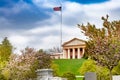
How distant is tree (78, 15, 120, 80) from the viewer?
148 feet

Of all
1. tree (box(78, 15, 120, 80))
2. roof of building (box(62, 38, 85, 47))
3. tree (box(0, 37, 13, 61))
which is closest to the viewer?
tree (box(78, 15, 120, 80))

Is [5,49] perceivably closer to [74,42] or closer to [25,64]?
[25,64]

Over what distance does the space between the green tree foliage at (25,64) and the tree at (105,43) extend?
5.95 m

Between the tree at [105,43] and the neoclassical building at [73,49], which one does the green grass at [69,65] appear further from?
the neoclassical building at [73,49]

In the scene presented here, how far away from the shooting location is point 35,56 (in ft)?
175

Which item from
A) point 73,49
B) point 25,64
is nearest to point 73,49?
point 73,49

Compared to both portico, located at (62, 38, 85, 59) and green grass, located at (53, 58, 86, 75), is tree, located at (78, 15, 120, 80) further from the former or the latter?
portico, located at (62, 38, 85, 59)

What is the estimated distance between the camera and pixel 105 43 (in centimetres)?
4784

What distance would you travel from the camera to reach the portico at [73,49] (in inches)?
4688

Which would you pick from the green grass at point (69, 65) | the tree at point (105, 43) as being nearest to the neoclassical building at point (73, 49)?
the green grass at point (69, 65)

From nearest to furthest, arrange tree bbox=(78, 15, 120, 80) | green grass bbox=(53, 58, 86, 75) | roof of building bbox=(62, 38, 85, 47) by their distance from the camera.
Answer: tree bbox=(78, 15, 120, 80)
green grass bbox=(53, 58, 86, 75)
roof of building bbox=(62, 38, 85, 47)

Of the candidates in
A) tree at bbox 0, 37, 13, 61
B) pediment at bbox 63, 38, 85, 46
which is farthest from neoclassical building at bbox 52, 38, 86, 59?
tree at bbox 0, 37, 13, 61

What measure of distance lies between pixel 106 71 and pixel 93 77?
2041 centimetres

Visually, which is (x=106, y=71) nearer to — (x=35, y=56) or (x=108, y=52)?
(x=108, y=52)
